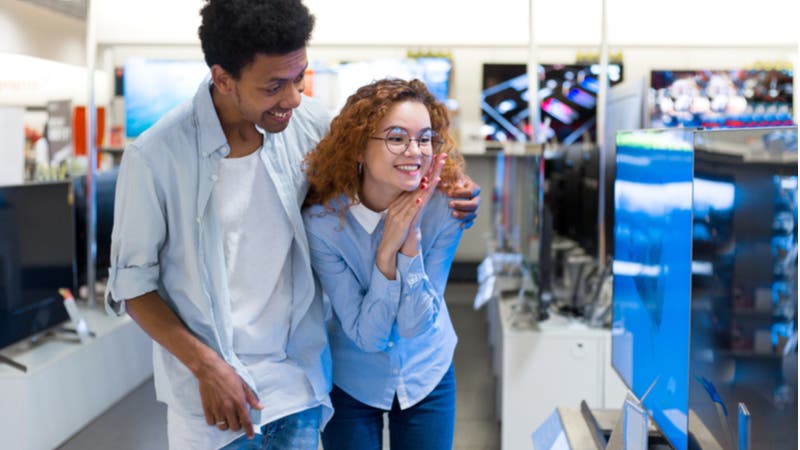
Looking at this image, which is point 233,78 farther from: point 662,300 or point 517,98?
point 517,98

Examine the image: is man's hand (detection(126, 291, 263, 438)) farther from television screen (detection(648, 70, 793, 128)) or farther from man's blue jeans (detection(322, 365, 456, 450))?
television screen (detection(648, 70, 793, 128))

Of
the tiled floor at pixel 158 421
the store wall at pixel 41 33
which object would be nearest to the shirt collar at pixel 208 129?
the tiled floor at pixel 158 421

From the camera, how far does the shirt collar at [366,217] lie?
192 centimetres

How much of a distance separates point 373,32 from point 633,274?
773 centimetres

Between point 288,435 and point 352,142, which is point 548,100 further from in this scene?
point 288,435

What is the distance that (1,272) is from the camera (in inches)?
152

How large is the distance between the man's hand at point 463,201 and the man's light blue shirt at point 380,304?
0.02m

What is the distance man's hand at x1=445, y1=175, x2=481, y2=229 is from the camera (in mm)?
1921

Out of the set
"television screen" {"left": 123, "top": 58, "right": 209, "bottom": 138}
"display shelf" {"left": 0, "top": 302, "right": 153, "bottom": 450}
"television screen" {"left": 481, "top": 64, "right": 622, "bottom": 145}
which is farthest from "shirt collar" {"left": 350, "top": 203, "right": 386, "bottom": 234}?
"television screen" {"left": 481, "top": 64, "right": 622, "bottom": 145}

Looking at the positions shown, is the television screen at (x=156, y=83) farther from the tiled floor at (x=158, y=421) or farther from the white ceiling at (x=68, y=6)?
the tiled floor at (x=158, y=421)

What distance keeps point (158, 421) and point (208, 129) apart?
306cm

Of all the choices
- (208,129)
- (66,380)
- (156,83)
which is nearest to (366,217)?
(208,129)

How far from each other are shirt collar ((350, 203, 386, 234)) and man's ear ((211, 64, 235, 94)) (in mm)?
Result: 396

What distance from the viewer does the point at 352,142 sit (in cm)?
186
